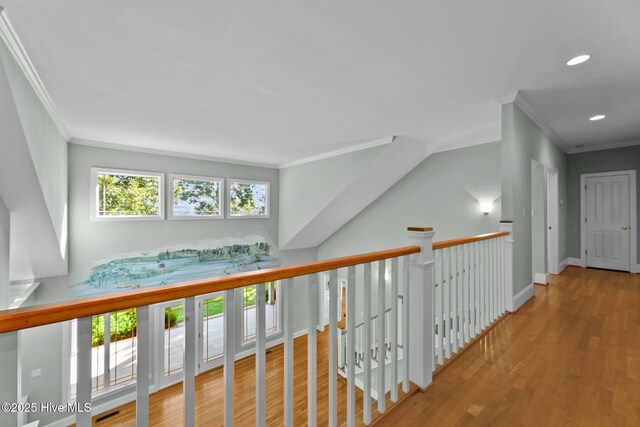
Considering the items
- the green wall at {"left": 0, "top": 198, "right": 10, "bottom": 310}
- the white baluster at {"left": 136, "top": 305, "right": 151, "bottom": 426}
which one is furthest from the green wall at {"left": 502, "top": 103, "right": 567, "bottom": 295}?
the green wall at {"left": 0, "top": 198, "right": 10, "bottom": 310}

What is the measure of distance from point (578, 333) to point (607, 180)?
414 centimetres

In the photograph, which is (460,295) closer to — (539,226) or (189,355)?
(189,355)

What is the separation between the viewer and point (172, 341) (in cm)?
492

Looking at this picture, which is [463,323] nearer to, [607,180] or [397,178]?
[397,178]

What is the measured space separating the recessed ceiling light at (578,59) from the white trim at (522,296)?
2.28 m

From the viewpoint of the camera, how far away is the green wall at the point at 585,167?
466cm

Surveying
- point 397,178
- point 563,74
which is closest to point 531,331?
point 563,74

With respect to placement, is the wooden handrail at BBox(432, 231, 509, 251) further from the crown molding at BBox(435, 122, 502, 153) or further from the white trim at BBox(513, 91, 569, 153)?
the crown molding at BBox(435, 122, 502, 153)

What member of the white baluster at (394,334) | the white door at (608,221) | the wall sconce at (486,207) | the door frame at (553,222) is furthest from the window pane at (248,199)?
the white door at (608,221)

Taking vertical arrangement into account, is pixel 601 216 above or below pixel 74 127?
below

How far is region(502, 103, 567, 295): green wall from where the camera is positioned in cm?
294

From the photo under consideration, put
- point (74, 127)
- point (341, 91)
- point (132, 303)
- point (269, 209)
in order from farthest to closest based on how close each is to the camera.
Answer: point (269, 209) < point (74, 127) < point (341, 91) < point (132, 303)

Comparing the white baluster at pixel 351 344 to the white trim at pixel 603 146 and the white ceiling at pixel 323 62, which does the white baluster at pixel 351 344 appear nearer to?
the white ceiling at pixel 323 62

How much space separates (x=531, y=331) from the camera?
248cm
